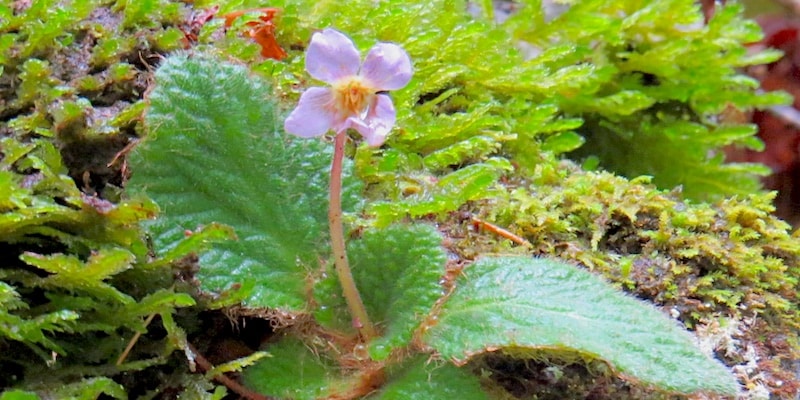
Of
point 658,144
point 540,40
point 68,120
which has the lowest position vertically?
point 658,144

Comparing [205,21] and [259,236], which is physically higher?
[205,21]

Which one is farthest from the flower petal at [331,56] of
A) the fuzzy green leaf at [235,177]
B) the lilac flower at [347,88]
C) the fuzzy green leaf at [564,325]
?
the fuzzy green leaf at [564,325]

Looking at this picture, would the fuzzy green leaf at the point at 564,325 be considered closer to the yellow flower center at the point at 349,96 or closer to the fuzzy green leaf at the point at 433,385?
the fuzzy green leaf at the point at 433,385

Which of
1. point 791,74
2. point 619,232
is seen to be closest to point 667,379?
point 619,232

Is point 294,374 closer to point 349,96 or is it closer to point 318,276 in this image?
point 318,276

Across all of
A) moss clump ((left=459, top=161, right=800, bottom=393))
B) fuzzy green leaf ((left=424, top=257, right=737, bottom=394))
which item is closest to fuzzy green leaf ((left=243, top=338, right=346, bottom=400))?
fuzzy green leaf ((left=424, top=257, right=737, bottom=394))

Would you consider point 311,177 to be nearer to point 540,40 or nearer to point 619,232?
point 619,232

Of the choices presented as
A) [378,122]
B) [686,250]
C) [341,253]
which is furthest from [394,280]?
[686,250]
